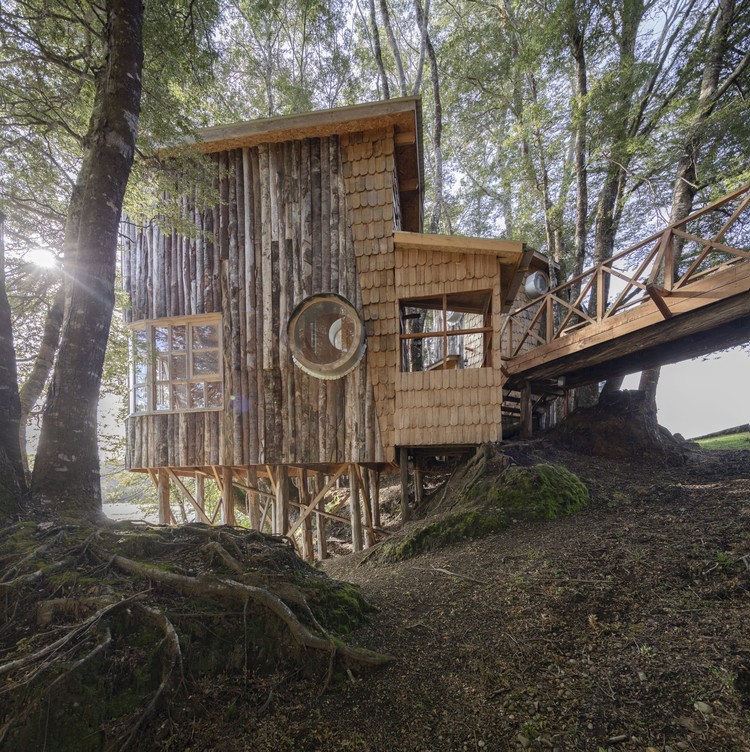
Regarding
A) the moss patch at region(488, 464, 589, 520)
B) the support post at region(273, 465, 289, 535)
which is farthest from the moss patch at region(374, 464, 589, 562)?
the support post at region(273, 465, 289, 535)

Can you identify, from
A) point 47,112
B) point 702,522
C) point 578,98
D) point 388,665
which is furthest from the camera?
point 578,98

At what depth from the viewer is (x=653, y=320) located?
6.34m

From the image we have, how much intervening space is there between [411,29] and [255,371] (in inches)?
714

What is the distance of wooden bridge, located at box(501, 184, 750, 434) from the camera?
219 inches

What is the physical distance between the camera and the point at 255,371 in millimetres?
7430

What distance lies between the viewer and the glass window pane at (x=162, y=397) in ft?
25.6

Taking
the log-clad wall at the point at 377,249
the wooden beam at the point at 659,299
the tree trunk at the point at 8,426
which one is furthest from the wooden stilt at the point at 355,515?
the wooden beam at the point at 659,299

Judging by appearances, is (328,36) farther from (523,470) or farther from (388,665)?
(388,665)

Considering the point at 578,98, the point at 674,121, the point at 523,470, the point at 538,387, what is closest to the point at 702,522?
the point at 523,470

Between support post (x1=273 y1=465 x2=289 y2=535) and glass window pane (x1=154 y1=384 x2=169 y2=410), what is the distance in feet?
9.13

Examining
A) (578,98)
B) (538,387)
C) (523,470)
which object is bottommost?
(523,470)

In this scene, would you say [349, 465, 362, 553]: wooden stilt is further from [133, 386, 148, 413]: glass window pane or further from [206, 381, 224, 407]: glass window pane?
[133, 386, 148, 413]: glass window pane

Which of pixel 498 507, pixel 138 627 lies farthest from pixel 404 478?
pixel 138 627

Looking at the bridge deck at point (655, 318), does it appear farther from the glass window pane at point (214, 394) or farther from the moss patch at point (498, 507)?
the glass window pane at point (214, 394)
